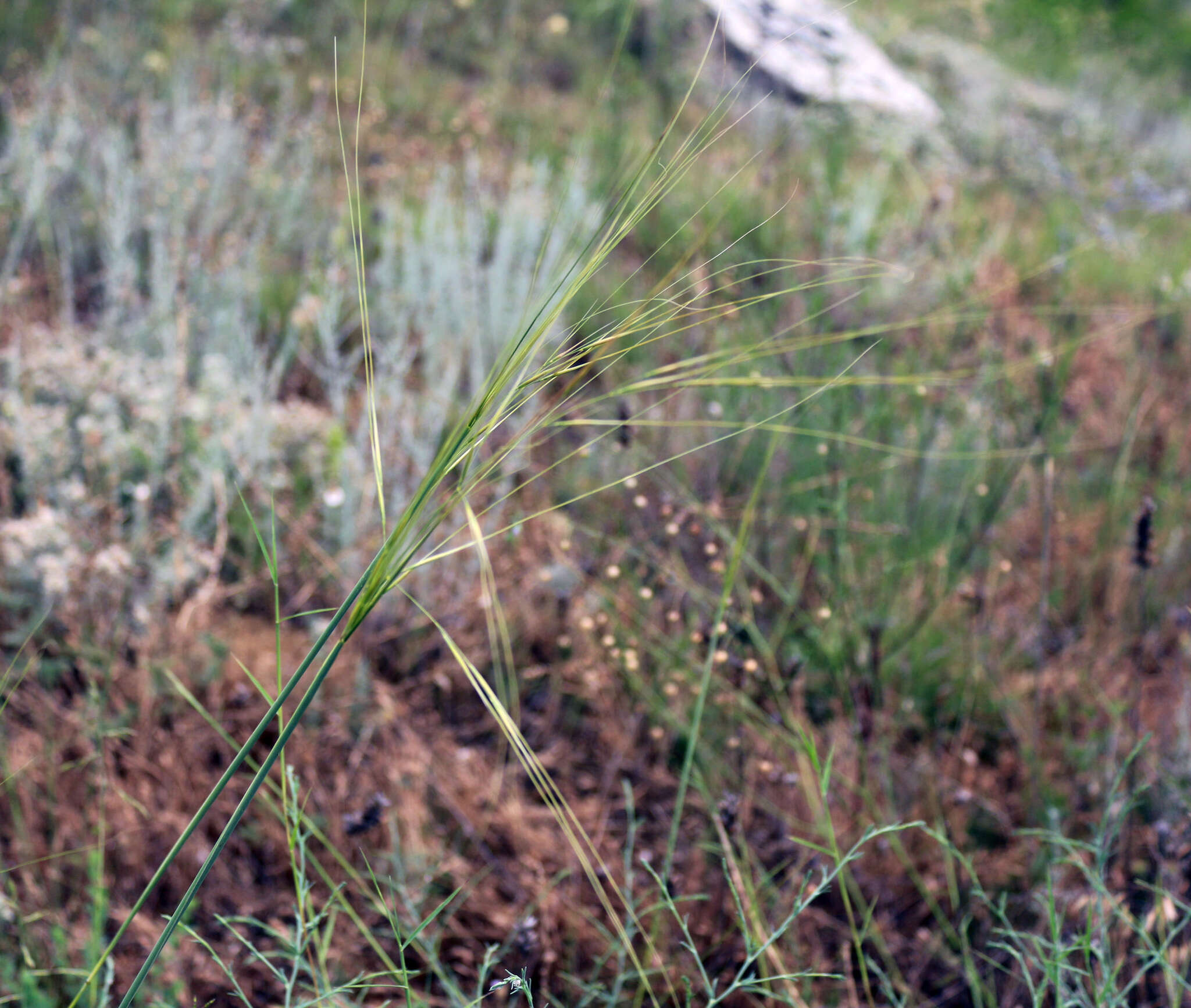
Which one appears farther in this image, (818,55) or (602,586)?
(818,55)

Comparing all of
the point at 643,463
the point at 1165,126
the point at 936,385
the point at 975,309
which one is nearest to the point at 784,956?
the point at 643,463

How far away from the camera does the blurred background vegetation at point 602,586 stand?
132cm

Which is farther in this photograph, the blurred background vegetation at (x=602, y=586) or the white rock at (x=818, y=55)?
the white rock at (x=818, y=55)

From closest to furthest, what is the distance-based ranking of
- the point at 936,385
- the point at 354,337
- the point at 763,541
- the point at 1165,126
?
the point at 763,541
the point at 936,385
the point at 354,337
the point at 1165,126

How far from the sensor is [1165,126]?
14055mm

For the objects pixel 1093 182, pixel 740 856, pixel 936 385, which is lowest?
pixel 740 856

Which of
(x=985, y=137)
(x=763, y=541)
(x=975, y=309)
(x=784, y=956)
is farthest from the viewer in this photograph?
(x=985, y=137)

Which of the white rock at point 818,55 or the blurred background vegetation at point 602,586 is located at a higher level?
the white rock at point 818,55

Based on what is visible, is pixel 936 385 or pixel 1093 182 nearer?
pixel 936 385

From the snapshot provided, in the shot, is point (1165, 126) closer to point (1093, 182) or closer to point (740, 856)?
point (1093, 182)

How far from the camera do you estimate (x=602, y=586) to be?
1850mm

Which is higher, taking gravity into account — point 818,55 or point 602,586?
point 818,55

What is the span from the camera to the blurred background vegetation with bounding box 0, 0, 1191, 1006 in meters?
1.32

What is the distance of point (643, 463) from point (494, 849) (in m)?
0.92
